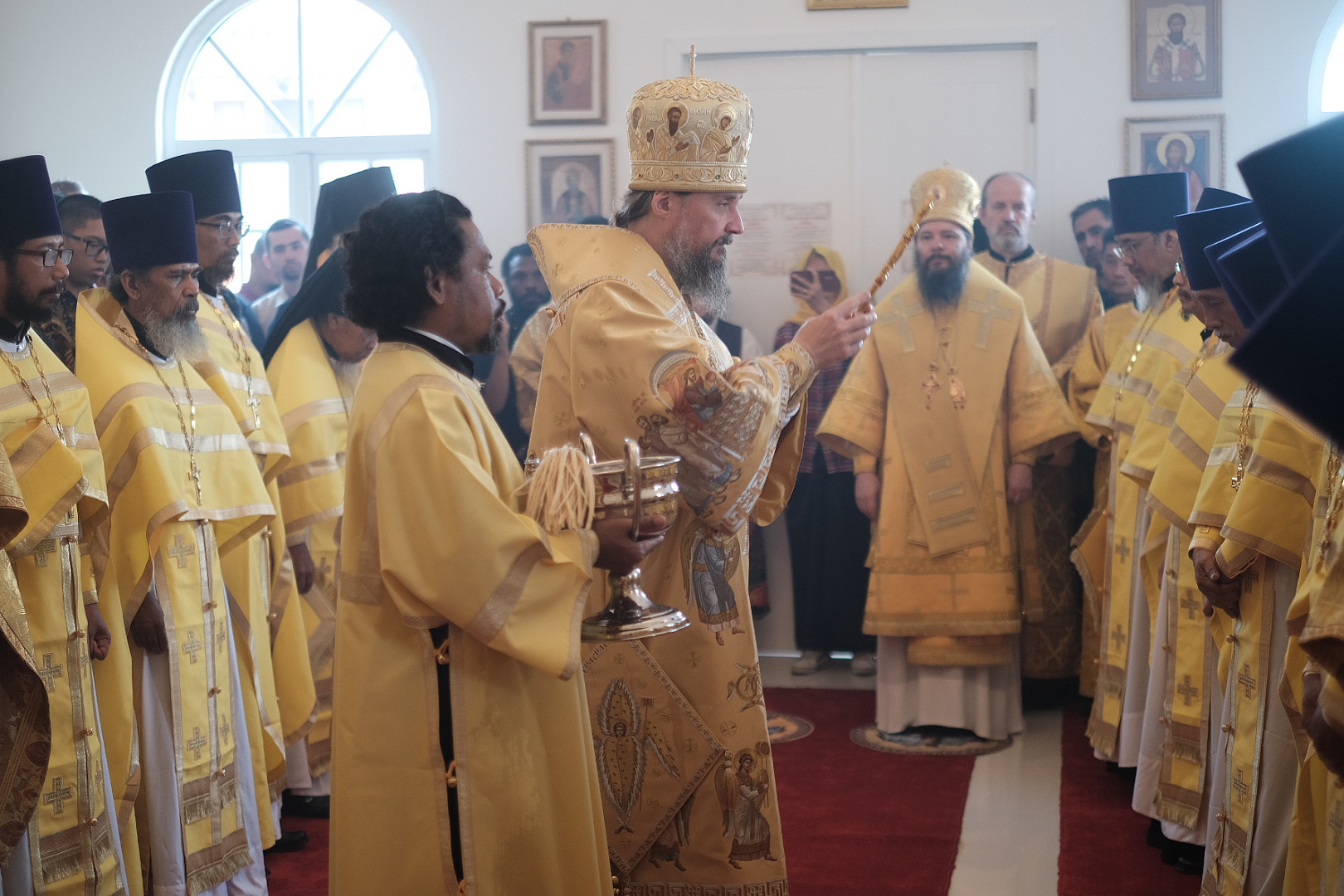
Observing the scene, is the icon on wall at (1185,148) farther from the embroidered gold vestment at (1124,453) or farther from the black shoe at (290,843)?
the black shoe at (290,843)

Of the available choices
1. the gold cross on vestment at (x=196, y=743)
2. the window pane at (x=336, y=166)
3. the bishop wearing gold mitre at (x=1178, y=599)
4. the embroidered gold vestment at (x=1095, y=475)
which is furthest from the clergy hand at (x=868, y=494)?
the window pane at (x=336, y=166)

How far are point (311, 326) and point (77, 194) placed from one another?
1.04 m

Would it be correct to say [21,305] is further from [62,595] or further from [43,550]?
[62,595]

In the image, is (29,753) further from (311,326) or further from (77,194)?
(77,194)

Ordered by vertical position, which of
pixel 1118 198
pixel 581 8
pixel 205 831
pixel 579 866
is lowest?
pixel 205 831

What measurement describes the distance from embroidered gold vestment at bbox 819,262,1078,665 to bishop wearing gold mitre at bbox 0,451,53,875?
12.3 feet

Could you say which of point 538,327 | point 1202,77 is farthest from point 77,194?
point 1202,77

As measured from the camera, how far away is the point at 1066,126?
7219mm

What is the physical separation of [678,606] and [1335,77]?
6.17m

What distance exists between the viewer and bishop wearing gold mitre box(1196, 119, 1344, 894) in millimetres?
1212

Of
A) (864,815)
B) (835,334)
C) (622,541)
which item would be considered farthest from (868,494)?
(622,541)

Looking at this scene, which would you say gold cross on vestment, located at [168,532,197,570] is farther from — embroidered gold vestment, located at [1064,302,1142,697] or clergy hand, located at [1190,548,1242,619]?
embroidered gold vestment, located at [1064,302,1142,697]

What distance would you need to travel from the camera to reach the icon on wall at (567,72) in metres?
7.64

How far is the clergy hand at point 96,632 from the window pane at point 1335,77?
6871mm
